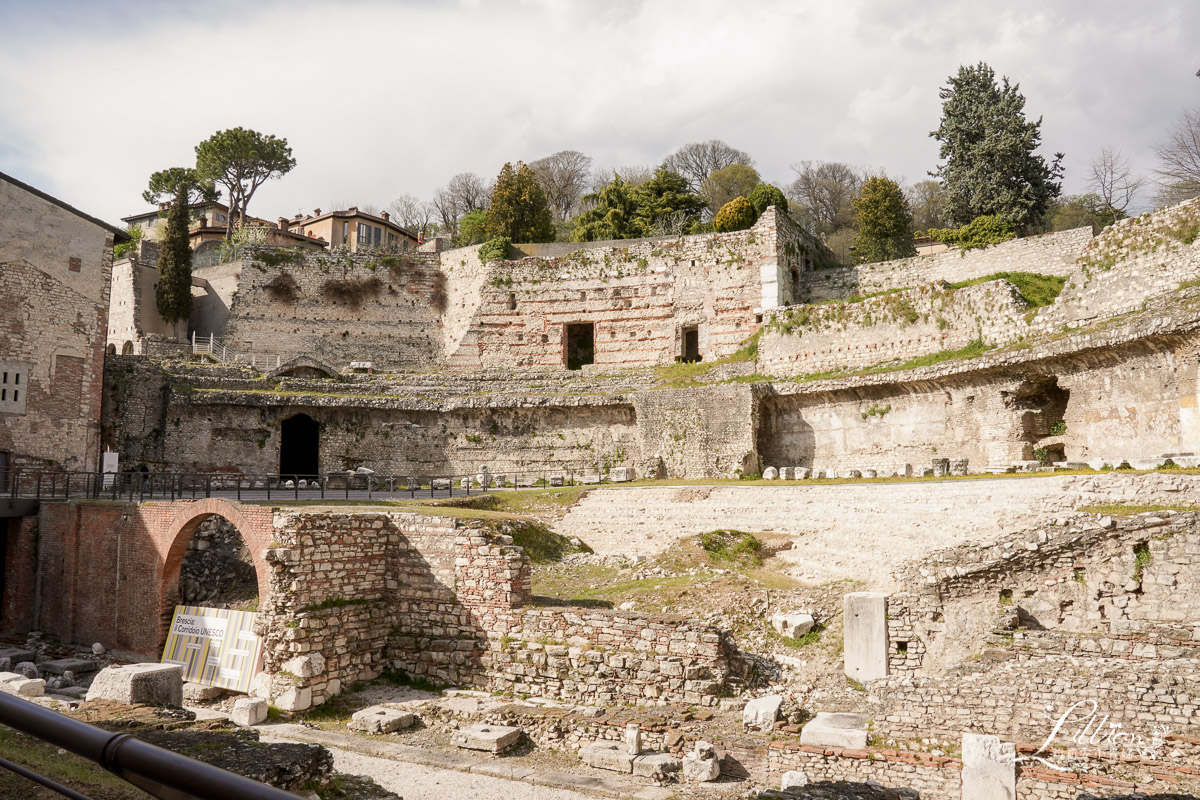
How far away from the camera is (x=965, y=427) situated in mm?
23719

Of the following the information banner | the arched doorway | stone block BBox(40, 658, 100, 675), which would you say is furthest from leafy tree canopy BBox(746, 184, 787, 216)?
stone block BBox(40, 658, 100, 675)

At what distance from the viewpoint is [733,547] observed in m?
18.2

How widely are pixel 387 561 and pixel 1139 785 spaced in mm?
10750

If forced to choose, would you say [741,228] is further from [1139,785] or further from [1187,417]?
[1139,785]

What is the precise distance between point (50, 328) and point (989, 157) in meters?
36.3

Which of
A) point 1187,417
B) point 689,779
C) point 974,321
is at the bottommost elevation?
point 689,779

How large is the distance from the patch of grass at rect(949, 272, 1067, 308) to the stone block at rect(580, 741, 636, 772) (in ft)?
63.2

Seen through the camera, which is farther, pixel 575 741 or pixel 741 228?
pixel 741 228

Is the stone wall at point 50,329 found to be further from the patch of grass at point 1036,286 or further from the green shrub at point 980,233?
the green shrub at point 980,233

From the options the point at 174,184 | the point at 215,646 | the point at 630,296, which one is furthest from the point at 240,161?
the point at 215,646

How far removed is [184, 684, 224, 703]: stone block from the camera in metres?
12.9

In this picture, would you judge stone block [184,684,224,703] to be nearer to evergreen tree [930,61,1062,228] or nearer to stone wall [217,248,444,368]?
stone wall [217,248,444,368]

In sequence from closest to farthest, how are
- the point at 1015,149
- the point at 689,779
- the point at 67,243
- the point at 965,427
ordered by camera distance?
→ the point at 689,779 < the point at 965,427 < the point at 67,243 < the point at 1015,149

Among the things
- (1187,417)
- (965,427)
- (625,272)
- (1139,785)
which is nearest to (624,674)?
(1139,785)
